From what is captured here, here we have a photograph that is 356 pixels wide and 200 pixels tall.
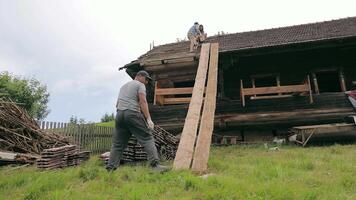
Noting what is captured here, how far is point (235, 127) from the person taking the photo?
40.1 feet

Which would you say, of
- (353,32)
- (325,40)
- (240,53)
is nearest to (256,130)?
(240,53)

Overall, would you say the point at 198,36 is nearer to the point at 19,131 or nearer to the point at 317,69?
the point at 317,69

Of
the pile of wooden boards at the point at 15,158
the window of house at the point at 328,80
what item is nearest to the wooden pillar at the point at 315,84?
the window of house at the point at 328,80

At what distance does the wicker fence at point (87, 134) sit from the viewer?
455 inches

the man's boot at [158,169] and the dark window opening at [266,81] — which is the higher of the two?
the dark window opening at [266,81]

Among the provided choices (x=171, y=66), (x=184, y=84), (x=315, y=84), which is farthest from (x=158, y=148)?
(x=315, y=84)

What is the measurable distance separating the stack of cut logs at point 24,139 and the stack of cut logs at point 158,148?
76 cm

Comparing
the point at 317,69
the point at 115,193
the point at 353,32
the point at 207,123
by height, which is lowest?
the point at 115,193

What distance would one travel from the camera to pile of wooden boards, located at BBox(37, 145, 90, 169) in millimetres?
6574

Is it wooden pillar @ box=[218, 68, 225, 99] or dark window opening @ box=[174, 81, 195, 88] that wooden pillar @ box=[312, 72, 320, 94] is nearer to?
wooden pillar @ box=[218, 68, 225, 99]

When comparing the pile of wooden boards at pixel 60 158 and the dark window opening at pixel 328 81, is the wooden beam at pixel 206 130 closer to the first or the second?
the pile of wooden boards at pixel 60 158

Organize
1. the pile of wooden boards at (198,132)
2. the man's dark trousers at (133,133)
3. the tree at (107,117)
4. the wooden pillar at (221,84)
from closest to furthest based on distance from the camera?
1. the man's dark trousers at (133,133)
2. the pile of wooden boards at (198,132)
3. the wooden pillar at (221,84)
4. the tree at (107,117)

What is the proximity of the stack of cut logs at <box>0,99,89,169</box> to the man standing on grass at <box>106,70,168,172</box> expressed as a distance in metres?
2.17

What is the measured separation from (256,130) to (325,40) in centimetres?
407
